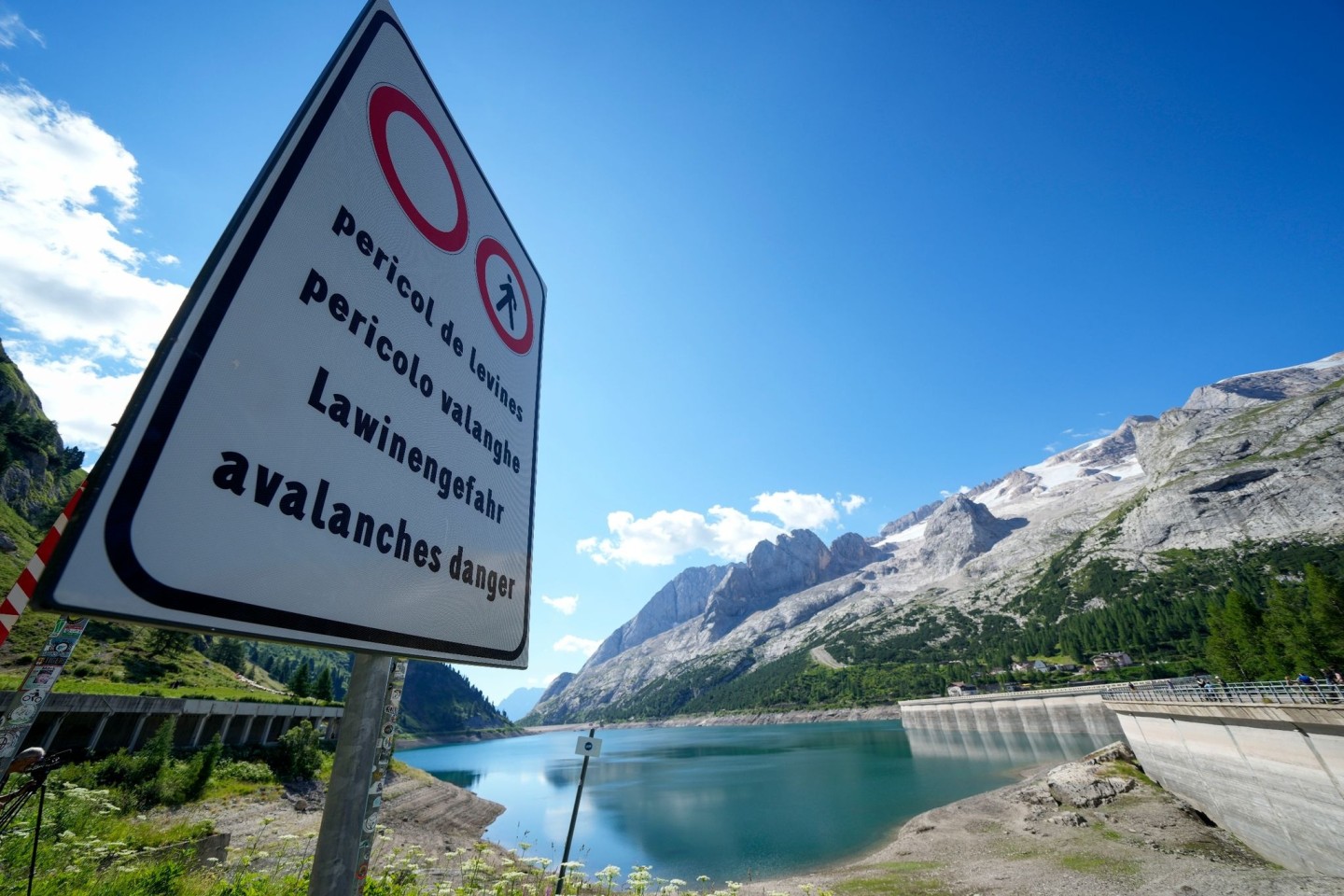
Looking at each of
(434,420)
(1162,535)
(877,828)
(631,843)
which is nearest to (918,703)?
(877,828)

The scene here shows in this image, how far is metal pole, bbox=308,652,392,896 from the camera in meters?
1.77

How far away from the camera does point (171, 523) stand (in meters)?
1.17

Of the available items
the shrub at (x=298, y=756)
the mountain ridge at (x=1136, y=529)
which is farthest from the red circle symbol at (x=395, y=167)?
the mountain ridge at (x=1136, y=529)

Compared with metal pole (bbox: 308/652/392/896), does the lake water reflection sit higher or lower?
lower

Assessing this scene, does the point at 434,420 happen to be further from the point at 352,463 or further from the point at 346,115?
the point at 346,115

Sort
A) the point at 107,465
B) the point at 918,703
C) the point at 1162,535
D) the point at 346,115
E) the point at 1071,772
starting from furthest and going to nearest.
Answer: the point at 1162,535, the point at 918,703, the point at 1071,772, the point at 346,115, the point at 107,465

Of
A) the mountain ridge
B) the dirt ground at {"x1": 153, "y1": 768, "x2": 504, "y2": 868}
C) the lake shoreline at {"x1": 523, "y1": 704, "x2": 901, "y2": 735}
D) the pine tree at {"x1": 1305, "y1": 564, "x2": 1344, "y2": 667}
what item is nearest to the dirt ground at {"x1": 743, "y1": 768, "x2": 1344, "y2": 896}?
the dirt ground at {"x1": 153, "y1": 768, "x2": 504, "y2": 868}

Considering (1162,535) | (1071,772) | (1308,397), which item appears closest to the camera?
(1071,772)

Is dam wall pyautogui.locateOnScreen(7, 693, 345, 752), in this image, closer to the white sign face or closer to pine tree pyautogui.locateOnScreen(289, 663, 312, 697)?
pine tree pyautogui.locateOnScreen(289, 663, 312, 697)

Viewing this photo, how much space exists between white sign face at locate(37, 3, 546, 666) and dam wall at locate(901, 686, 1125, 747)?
72.5m

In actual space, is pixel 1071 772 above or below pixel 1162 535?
below

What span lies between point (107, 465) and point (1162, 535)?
158803 mm

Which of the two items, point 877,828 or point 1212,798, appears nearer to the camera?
point 1212,798

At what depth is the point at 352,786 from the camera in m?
1.90
